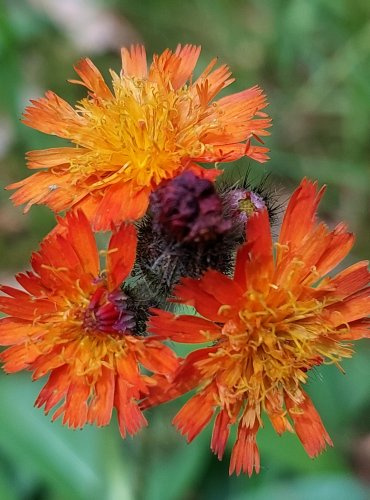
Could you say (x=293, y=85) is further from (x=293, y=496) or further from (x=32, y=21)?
(x=293, y=496)

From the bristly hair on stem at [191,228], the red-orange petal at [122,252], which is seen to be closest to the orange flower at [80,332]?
the red-orange petal at [122,252]

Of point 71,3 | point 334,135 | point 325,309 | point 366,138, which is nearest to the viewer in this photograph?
point 325,309

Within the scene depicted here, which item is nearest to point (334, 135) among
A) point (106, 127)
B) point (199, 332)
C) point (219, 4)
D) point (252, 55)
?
point (252, 55)

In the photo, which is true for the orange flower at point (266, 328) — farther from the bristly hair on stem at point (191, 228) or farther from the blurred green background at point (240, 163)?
the blurred green background at point (240, 163)

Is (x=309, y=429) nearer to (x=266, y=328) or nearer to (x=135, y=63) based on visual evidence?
(x=266, y=328)

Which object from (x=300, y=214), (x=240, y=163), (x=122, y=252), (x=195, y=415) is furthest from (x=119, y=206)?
(x=240, y=163)
